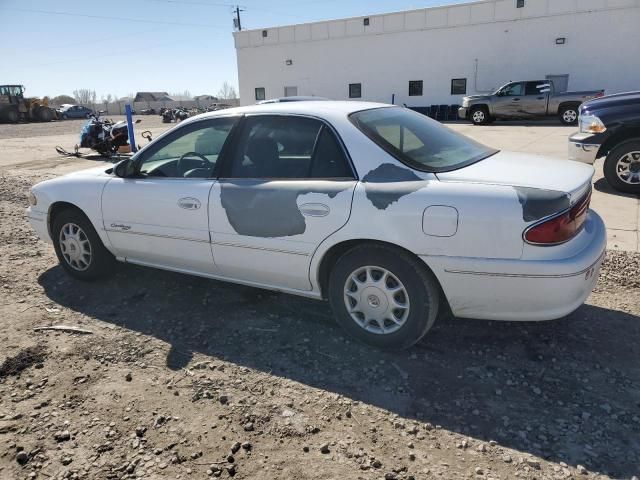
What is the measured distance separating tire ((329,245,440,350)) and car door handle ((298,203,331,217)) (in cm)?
30

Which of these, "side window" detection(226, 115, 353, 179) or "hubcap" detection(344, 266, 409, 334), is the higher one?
"side window" detection(226, 115, 353, 179)

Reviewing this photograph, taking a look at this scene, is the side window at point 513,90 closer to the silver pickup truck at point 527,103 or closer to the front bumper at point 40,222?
the silver pickup truck at point 527,103

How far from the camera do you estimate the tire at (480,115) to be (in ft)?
68.5

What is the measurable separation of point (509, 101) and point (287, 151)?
1924 centimetres

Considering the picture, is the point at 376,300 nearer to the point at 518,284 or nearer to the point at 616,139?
the point at 518,284

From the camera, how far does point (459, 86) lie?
26.1 meters

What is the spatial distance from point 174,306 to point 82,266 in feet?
3.63

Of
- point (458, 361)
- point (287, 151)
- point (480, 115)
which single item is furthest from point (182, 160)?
point (480, 115)

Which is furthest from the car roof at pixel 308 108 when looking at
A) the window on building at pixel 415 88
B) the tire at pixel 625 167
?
the window on building at pixel 415 88

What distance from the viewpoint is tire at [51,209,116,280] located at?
4.38m

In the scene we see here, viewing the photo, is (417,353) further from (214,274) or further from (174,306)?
(174,306)

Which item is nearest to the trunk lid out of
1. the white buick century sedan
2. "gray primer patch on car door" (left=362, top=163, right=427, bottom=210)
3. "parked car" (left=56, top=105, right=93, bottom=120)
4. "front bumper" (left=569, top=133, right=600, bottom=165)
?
the white buick century sedan

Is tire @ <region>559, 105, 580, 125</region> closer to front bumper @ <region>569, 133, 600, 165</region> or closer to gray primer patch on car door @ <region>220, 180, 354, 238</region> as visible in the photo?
front bumper @ <region>569, 133, 600, 165</region>

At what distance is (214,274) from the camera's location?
3.84 meters
